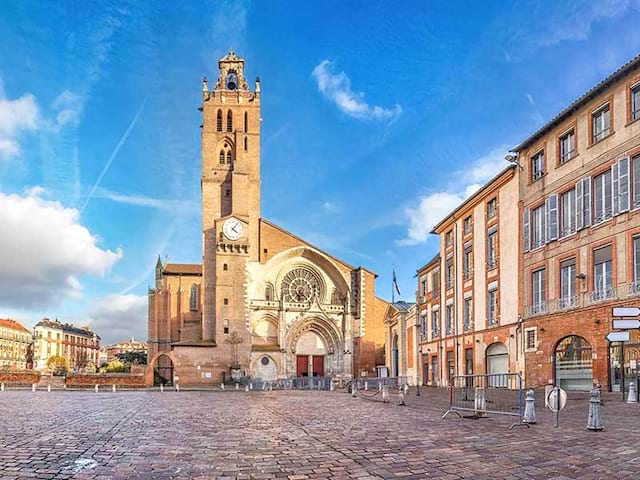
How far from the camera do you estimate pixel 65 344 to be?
487 ft

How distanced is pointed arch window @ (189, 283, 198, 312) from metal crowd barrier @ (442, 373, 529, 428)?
52259 mm

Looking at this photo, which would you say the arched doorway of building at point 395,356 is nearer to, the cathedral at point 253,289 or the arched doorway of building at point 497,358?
the cathedral at point 253,289

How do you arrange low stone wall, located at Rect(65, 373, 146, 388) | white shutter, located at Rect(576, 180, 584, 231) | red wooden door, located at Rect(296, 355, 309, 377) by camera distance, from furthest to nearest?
1. red wooden door, located at Rect(296, 355, 309, 377)
2. low stone wall, located at Rect(65, 373, 146, 388)
3. white shutter, located at Rect(576, 180, 584, 231)

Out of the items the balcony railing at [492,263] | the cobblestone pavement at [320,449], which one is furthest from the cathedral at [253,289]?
the cobblestone pavement at [320,449]

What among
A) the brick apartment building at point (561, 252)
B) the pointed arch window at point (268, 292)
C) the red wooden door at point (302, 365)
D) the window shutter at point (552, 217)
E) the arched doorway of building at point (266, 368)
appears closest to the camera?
the brick apartment building at point (561, 252)

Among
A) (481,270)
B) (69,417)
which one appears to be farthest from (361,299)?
(69,417)

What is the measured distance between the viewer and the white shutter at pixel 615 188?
2164 cm

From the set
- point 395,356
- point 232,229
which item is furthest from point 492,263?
point 232,229

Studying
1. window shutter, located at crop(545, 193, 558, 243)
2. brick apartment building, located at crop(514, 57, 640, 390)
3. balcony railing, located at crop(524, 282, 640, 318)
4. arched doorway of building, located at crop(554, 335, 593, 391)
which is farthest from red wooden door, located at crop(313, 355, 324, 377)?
window shutter, located at crop(545, 193, 558, 243)

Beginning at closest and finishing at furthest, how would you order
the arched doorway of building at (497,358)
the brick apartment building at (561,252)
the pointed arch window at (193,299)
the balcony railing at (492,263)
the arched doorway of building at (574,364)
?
the brick apartment building at (561,252) → the arched doorway of building at (574,364) → the arched doorway of building at (497,358) → the balcony railing at (492,263) → the pointed arch window at (193,299)

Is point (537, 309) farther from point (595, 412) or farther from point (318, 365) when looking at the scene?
point (318, 365)

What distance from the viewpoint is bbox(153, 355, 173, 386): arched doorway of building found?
55250 mm

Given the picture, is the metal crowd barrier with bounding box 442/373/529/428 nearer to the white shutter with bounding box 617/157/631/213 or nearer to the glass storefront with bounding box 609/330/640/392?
the glass storefront with bounding box 609/330/640/392

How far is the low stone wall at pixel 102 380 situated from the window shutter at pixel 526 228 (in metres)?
32.8
